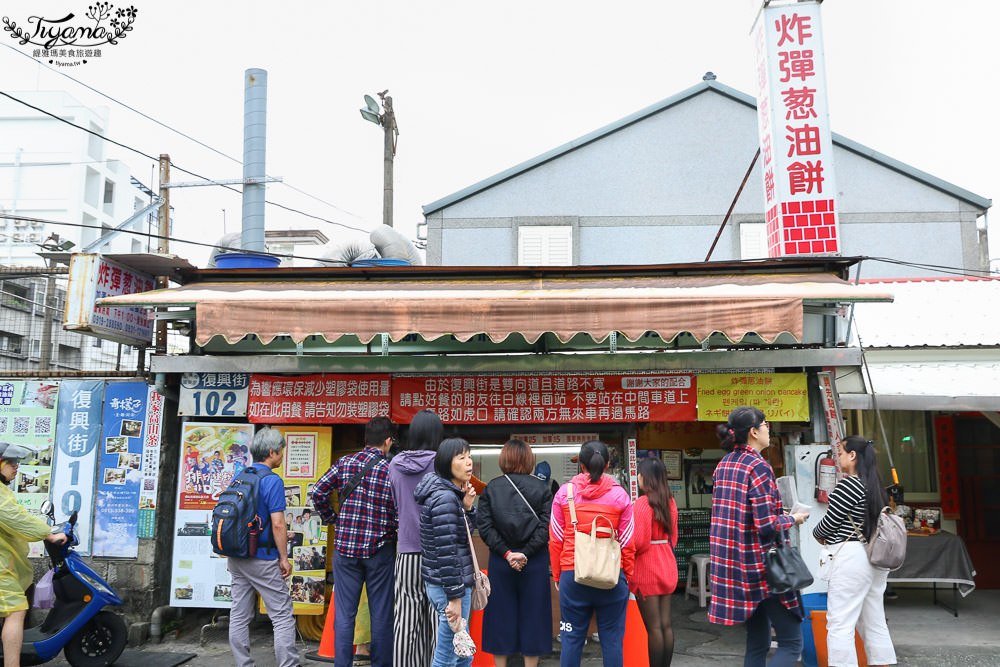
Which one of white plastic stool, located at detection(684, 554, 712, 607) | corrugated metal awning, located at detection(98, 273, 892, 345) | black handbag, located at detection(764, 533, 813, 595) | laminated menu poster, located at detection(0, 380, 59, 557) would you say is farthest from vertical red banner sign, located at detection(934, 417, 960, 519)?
laminated menu poster, located at detection(0, 380, 59, 557)

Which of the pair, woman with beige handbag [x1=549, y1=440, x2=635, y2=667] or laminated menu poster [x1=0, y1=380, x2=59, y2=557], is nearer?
woman with beige handbag [x1=549, y1=440, x2=635, y2=667]

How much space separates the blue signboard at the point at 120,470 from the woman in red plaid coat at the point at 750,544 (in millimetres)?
5751

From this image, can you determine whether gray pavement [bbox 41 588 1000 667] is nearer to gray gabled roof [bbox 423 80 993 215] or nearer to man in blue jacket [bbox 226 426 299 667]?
man in blue jacket [bbox 226 426 299 667]

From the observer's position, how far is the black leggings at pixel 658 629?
5.71 m

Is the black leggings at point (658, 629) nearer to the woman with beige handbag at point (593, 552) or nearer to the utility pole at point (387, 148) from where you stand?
the woman with beige handbag at point (593, 552)

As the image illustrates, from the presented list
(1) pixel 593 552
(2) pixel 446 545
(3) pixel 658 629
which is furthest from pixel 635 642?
(2) pixel 446 545

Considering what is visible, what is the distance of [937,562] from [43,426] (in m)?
9.99

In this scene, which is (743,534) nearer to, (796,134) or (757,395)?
(757,395)

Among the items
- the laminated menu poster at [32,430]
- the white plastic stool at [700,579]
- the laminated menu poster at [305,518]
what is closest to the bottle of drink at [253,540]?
the laminated menu poster at [305,518]

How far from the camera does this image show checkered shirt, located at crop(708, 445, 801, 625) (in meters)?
4.79

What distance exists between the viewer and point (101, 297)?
7.09m

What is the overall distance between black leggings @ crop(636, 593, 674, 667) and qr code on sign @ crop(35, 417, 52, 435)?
6286mm

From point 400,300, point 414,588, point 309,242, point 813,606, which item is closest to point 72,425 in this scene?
point 400,300

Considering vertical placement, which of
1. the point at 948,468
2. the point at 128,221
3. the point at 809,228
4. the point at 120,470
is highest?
the point at 128,221
